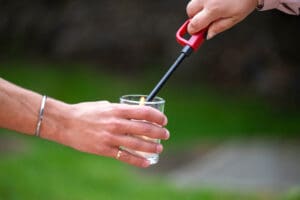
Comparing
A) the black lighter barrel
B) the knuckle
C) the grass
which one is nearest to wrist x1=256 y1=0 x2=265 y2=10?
the black lighter barrel

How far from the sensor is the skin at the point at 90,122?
212cm

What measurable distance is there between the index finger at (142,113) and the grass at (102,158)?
2.09 meters

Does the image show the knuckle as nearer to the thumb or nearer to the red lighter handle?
the red lighter handle

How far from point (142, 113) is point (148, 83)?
7.18 m

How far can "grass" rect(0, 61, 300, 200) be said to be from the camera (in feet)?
18.2

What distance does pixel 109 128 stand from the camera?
215cm

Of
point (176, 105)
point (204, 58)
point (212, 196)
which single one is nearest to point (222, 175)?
point (212, 196)

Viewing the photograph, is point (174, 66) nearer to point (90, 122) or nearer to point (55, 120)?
point (90, 122)

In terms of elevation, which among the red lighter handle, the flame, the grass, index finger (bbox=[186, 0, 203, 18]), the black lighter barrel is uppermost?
the grass

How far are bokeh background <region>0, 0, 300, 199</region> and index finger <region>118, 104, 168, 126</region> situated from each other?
127 inches

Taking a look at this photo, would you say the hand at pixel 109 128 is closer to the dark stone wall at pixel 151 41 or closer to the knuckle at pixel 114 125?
the knuckle at pixel 114 125

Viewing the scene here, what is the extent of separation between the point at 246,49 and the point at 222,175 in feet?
10.4

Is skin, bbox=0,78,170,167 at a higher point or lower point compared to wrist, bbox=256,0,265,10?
lower

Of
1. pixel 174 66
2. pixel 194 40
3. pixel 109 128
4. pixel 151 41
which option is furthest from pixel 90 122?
pixel 151 41
